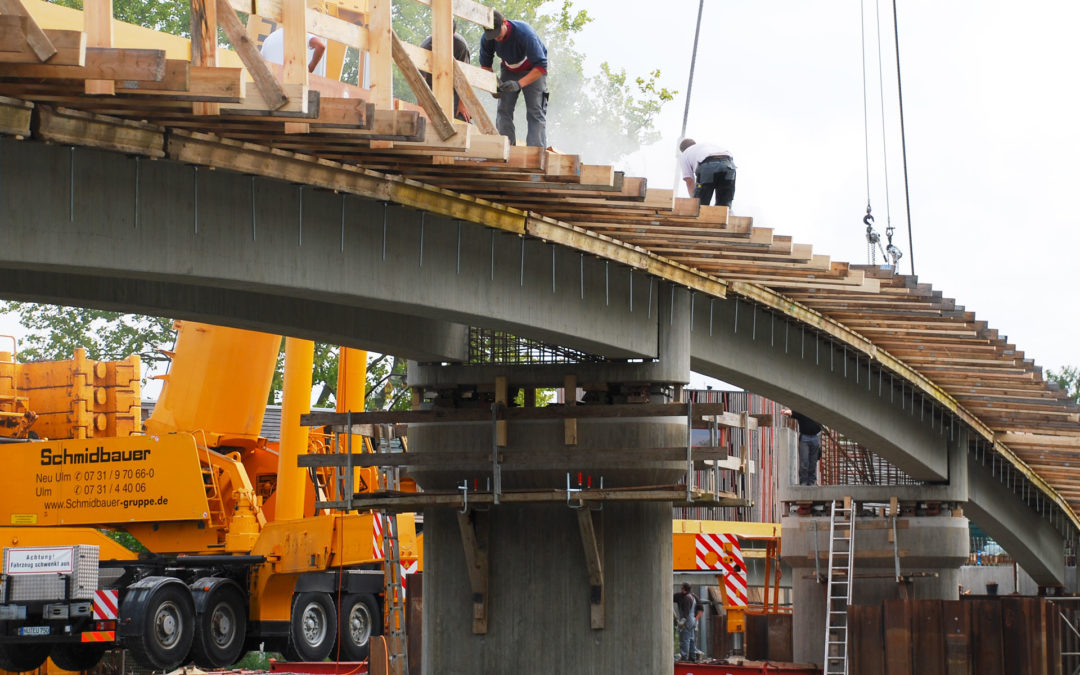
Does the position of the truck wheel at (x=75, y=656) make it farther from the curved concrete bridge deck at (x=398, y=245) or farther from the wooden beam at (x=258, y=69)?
the wooden beam at (x=258, y=69)

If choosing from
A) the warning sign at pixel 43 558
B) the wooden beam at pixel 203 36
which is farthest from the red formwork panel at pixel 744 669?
the wooden beam at pixel 203 36

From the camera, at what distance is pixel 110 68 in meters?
8.61

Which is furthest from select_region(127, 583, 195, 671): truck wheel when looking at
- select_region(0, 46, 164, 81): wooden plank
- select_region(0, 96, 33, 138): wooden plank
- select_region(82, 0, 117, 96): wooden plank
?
select_region(0, 46, 164, 81): wooden plank

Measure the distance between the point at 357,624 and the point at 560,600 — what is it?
798 centimetres

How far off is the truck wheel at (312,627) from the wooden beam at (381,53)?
42.7ft

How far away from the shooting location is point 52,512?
23109 mm

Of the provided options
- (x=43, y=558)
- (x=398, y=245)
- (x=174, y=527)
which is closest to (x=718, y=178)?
(x=398, y=245)

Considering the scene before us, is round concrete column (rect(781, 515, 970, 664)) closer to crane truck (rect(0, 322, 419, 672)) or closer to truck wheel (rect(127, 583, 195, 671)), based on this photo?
crane truck (rect(0, 322, 419, 672))

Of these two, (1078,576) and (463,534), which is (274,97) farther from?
(1078,576)

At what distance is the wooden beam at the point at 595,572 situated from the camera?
52.1ft

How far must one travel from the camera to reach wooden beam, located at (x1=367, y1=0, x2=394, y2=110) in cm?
1055

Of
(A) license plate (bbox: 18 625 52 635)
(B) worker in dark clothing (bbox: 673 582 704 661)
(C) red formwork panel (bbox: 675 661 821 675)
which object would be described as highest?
(A) license plate (bbox: 18 625 52 635)

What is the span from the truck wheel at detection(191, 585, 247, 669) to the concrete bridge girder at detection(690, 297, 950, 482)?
25.0 feet

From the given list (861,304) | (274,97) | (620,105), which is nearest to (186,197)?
(274,97)
